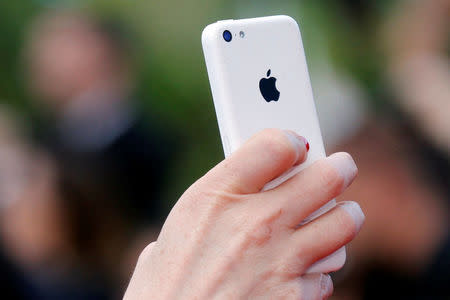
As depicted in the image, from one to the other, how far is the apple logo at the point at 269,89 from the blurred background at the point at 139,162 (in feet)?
3.73

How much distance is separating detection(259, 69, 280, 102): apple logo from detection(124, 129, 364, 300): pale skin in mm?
175

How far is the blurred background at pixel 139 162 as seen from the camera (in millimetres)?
2113

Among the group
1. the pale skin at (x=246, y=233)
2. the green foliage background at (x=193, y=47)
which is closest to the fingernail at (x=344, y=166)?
A: the pale skin at (x=246, y=233)

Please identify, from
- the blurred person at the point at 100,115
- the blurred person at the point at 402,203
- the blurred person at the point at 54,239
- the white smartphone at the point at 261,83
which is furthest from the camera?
the blurred person at the point at 100,115

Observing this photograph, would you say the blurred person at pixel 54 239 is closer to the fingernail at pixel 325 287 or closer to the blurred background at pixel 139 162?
the blurred background at pixel 139 162

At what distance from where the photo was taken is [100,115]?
330 cm

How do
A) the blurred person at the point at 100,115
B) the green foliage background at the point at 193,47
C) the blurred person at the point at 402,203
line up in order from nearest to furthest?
the blurred person at the point at 402,203 < the blurred person at the point at 100,115 < the green foliage background at the point at 193,47

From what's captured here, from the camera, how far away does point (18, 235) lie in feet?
9.36

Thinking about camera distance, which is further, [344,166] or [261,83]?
[261,83]

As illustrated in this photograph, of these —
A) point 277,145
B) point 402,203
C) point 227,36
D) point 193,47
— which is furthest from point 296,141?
point 193,47

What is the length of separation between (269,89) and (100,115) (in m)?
2.31

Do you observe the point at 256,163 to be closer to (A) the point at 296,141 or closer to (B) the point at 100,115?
(A) the point at 296,141

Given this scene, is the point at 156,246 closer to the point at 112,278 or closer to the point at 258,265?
the point at 258,265

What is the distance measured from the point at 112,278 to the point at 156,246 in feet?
6.92
